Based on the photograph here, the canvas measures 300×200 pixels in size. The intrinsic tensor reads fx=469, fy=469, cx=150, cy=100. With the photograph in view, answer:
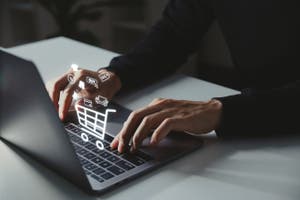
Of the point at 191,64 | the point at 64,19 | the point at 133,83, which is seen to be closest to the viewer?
the point at 133,83

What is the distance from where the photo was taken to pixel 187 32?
135cm

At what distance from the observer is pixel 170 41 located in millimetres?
1320

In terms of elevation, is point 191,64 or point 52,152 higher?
point 52,152

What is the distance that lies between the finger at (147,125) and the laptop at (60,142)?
2 centimetres

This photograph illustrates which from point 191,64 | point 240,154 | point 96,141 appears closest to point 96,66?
point 96,141

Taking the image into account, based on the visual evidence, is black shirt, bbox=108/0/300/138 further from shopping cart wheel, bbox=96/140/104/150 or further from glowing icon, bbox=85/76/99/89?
shopping cart wheel, bbox=96/140/104/150

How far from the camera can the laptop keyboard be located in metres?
0.76

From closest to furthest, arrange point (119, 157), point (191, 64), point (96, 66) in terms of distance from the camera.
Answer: point (119, 157) < point (96, 66) < point (191, 64)

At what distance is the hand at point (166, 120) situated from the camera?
843 mm

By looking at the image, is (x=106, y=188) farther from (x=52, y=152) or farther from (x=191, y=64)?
(x=191, y=64)

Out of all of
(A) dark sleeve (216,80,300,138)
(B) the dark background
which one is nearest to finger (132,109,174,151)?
(A) dark sleeve (216,80,300,138)

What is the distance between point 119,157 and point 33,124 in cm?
16

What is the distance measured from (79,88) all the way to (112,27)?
7.38 ft

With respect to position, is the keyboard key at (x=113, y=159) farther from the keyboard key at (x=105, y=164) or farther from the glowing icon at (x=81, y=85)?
the glowing icon at (x=81, y=85)
